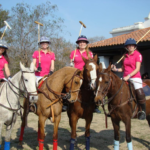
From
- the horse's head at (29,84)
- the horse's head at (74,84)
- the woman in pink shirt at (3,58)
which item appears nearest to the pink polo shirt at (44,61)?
the woman in pink shirt at (3,58)

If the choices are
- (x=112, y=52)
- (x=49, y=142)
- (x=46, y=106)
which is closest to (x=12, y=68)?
(x=112, y=52)

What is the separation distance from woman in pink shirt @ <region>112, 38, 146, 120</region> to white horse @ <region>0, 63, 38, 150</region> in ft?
7.03

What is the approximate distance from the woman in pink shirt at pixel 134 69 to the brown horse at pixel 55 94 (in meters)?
1.14

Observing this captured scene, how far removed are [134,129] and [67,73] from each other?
404 centimetres

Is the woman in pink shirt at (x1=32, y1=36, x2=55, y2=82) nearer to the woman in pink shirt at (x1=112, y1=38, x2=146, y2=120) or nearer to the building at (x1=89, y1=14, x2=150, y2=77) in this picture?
the woman in pink shirt at (x1=112, y1=38, x2=146, y2=120)

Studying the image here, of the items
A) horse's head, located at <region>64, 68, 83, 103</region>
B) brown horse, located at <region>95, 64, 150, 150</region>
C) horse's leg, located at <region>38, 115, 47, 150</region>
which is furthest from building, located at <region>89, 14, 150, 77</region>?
horse's leg, located at <region>38, 115, 47, 150</region>

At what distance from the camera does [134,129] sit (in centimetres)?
674

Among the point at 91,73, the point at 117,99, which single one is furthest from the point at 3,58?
the point at 117,99

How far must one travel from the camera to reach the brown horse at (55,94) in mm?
4027

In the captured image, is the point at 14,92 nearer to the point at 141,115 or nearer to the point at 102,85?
the point at 102,85

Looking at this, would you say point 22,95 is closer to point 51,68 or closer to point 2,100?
point 2,100

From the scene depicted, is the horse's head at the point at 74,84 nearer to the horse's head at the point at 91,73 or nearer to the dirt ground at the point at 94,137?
the horse's head at the point at 91,73

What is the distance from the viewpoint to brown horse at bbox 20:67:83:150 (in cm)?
403

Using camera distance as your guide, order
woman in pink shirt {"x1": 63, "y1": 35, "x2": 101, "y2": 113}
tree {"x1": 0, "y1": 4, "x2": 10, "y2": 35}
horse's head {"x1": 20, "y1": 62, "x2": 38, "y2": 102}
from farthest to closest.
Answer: tree {"x1": 0, "y1": 4, "x2": 10, "y2": 35} → woman in pink shirt {"x1": 63, "y1": 35, "x2": 101, "y2": 113} → horse's head {"x1": 20, "y1": 62, "x2": 38, "y2": 102}
